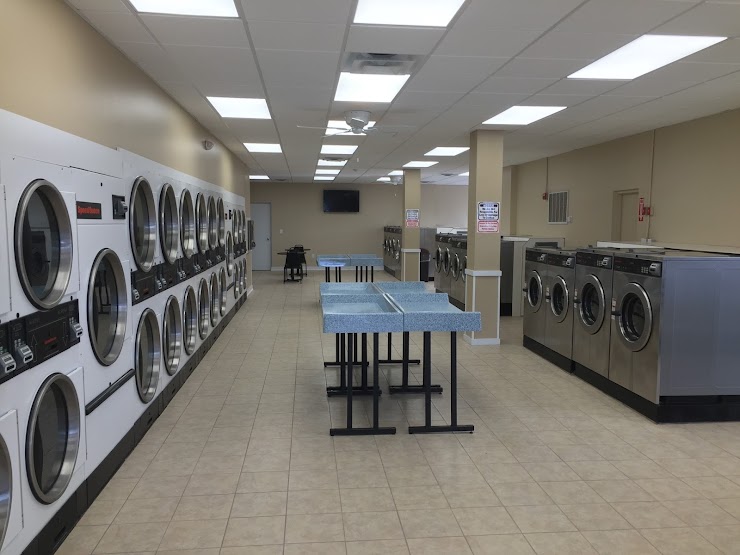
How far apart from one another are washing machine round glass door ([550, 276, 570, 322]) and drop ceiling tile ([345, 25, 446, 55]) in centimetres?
311

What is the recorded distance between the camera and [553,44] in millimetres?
3668

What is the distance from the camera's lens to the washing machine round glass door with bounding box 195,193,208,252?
6.03 metres

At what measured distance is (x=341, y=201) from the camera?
57.3ft

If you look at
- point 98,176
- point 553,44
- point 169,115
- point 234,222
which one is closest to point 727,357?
point 553,44

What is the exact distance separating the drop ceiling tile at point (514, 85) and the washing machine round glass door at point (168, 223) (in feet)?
9.47

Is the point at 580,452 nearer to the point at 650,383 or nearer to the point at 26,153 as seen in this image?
the point at 650,383

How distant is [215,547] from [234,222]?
6901 millimetres

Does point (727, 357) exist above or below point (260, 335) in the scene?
above

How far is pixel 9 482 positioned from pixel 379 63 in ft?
11.2

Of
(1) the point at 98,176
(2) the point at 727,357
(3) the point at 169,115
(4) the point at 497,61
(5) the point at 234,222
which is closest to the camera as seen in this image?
(1) the point at 98,176

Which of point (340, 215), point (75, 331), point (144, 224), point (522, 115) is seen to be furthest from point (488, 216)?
point (340, 215)

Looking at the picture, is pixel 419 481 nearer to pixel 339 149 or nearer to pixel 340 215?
pixel 339 149

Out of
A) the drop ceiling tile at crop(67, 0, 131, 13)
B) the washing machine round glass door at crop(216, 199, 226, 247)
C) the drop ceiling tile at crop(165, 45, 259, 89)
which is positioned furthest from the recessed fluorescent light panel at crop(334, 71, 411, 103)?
the washing machine round glass door at crop(216, 199, 226, 247)

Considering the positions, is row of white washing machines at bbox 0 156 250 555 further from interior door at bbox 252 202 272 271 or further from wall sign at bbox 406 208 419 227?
interior door at bbox 252 202 272 271
